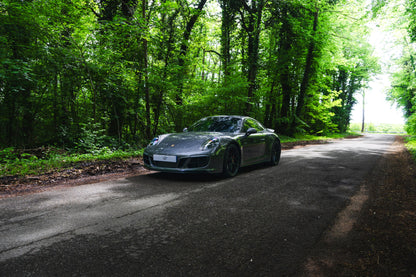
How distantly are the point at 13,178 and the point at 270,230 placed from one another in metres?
5.08

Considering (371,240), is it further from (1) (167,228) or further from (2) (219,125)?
(2) (219,125)

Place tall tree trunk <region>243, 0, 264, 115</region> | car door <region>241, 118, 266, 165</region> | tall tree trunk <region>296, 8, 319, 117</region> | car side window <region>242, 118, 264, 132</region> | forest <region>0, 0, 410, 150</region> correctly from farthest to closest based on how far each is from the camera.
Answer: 1. tall tree trunk <region>296, 8, 319, 117</region>
2. tall tree trunk <region>243, 0, 264, 115</region>
3. forest <region>0, 0, 410, 150</region>
4. car side window <region>242, 118, 264, 132</region>
5. car door <region>241, 118, 266, 165</region>

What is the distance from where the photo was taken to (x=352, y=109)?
40.0 m

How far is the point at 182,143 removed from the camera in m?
5.46

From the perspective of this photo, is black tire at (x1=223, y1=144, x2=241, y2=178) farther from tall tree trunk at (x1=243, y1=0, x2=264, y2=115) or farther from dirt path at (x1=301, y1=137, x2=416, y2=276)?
tall tree trunk at (x1=243, y1=0, x2=264, y2=115)

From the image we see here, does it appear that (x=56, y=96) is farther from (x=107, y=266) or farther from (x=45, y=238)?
(x=107, y=266)

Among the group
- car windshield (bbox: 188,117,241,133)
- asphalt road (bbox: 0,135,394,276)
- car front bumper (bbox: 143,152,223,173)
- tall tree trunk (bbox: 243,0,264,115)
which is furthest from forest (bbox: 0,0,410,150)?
asphalt road (bbox: 0,135,394,276)

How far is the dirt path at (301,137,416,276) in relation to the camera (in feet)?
6.98

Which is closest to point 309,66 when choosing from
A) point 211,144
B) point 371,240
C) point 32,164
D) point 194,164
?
point 211,144

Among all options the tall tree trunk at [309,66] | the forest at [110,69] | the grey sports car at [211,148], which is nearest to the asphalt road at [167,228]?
the grey sports car at [211,148]

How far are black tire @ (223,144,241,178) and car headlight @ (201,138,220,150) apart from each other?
1.04 ft

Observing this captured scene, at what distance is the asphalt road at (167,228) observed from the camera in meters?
2.09

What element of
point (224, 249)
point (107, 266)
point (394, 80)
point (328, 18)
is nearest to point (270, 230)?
point (224, 249)

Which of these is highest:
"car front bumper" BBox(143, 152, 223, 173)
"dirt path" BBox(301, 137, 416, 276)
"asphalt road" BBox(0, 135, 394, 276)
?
"car front bumper" BBox(143, 152, 223, 173)
